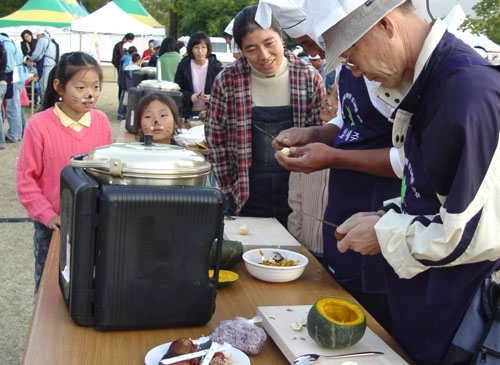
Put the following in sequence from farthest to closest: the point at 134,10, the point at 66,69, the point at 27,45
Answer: the point at 134,10
the point at 27,45
the point at 66,69

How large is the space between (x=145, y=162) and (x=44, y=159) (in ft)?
4.41

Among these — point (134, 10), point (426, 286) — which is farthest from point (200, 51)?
point (134, 10)

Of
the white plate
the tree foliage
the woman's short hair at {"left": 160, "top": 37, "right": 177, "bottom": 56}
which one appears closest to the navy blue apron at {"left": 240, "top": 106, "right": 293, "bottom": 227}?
the white plate

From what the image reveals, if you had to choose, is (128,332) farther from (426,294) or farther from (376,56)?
(376,56)

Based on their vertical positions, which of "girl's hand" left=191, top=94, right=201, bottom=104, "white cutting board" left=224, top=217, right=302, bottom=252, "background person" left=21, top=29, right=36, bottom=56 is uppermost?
"background person" left=21, top=29, right=36, bottom=56

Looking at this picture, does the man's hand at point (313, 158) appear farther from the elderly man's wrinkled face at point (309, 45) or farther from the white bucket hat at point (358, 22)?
the white bucket hat at point (358, 22)

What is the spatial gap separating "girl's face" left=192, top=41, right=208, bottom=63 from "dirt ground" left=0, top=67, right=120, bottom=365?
2657 millimetres

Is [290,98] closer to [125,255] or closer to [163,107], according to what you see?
[163,107]

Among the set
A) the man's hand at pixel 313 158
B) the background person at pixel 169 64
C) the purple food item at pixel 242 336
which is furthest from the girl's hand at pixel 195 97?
the purple food item at pixel 242 336

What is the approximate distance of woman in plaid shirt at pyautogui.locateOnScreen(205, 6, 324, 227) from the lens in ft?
9.61

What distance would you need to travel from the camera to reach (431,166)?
1227mm

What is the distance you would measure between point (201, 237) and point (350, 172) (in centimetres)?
85

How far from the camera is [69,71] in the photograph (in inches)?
106

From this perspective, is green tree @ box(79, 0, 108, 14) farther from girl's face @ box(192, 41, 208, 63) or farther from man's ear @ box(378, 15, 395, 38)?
man's ear @ box(378, 15, 395, 38)
